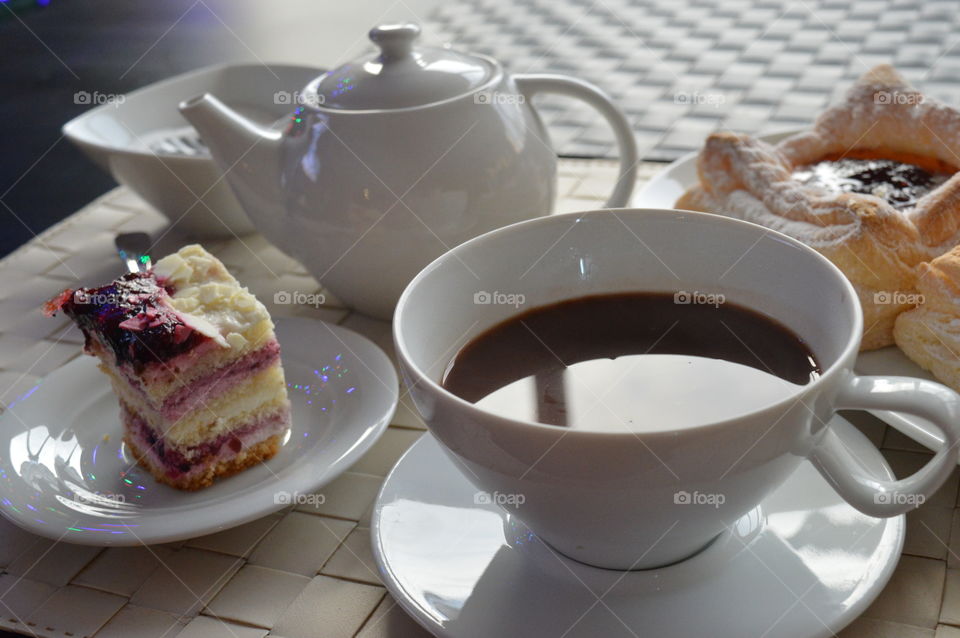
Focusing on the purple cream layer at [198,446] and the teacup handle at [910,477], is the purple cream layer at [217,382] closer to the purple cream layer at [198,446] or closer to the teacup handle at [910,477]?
the purple cream layer at [198,446]

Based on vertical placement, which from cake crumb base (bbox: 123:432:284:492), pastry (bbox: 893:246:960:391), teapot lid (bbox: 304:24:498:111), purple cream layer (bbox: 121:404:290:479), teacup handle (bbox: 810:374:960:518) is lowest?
cake crumb base (bbox: 123:432:284:492)

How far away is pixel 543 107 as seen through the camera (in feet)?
4.91

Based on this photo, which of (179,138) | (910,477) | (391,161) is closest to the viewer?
(910,477)

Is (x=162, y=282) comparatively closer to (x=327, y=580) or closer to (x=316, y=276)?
(x=316, y=276)

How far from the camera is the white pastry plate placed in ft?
2.23

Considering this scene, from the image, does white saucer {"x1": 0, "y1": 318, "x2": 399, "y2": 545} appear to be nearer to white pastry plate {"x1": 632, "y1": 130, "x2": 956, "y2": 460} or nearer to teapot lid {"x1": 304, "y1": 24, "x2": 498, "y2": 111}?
teapot lid {"x1": 304, "y1": 24, "x2": 498, "y2": 111}

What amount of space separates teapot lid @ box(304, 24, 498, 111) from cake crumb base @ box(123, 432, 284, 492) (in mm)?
368

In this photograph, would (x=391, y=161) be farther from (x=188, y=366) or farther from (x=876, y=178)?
(x=876, y=178)

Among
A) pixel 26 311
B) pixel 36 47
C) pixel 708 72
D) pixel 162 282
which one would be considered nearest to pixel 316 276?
pixel 162 282

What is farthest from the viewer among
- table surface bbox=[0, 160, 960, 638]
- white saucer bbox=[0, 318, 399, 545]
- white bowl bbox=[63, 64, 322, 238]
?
white bowl bbox=[63, 64, 322, 238]

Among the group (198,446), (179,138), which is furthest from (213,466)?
(179,138)

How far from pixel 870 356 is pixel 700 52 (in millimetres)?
913

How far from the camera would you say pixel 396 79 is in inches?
38.7

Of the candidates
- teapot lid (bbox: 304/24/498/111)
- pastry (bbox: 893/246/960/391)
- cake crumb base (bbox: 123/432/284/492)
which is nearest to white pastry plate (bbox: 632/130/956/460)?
pastry (bbox: 893/246/960/391)
